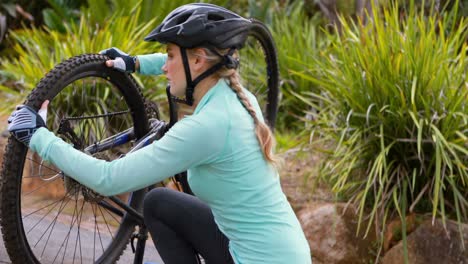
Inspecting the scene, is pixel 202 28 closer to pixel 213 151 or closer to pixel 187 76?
pixel 187 76

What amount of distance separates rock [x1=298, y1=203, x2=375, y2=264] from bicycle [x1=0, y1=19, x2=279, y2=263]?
670 millimetres

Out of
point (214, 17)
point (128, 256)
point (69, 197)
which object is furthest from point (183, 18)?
Result: point (128, 256)

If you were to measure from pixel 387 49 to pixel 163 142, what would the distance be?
2491 millimetres

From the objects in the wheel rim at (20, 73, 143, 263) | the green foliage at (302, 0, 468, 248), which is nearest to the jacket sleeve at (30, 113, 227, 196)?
the wheel rim at (20, 73, 143, 263)

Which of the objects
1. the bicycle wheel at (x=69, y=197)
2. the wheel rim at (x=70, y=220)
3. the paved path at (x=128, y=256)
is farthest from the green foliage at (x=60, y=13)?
the paved path at (x=128, y=256)

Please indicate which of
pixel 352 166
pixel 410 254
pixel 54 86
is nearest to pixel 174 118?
pixel 54 86

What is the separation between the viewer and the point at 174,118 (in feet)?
11.0

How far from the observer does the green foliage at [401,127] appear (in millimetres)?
4309

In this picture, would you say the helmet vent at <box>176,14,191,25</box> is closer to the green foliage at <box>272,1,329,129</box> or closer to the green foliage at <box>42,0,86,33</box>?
the green foliage at <box>272,1,329,129</box>

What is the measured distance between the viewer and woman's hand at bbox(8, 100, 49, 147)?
2.48 meters

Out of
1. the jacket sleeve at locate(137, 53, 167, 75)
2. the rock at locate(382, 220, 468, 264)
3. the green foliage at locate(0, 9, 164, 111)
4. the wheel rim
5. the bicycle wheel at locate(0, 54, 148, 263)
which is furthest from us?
the green foliage at locate(0, 9, 164, 111)

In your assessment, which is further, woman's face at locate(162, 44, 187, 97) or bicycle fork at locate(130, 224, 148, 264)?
bicycle fork at locate(130, 224, 148, 264)

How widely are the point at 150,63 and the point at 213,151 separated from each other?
0.99 metres

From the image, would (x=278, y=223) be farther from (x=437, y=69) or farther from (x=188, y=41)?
(x=437, y=69)
